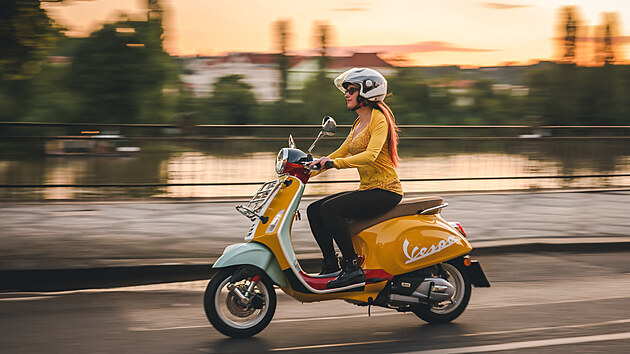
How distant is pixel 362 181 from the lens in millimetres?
5457

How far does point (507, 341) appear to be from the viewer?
16.9 feet

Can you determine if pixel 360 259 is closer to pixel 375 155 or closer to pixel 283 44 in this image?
pixel 375 155

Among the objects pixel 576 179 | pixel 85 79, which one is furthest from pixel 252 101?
pixel 576 179

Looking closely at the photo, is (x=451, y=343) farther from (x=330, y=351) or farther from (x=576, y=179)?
(x=576, y=179)

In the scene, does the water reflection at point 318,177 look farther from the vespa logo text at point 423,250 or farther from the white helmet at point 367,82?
the vespa logo text at point 423,250

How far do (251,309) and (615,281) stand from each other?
415 centimetres

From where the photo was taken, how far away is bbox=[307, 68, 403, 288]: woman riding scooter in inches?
206

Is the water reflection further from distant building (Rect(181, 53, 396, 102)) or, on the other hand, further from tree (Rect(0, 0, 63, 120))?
distant building (Rect(181, 53, 396, 102))

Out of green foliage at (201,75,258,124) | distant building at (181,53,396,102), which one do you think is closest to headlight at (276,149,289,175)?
distant building at (181,53,396,102)

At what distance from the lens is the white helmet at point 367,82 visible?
17.4 feet

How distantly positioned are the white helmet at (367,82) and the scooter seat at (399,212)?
0.81 m

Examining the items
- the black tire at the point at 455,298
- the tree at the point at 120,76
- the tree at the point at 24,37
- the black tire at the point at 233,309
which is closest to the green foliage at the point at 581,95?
the tree at the point at 120,76

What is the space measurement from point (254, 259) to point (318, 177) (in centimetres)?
853

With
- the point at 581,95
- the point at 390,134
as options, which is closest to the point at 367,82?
the point at 390,134
